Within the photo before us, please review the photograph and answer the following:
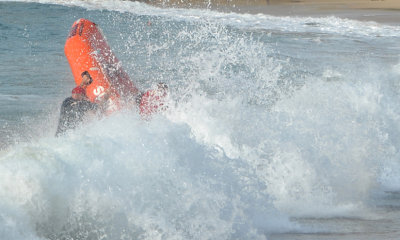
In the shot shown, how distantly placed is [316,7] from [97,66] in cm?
2355

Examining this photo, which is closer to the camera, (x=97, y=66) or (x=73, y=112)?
(x=73, y=112)

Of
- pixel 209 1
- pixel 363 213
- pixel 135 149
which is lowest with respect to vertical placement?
pixel 209 1

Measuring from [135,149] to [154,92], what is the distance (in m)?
2.32

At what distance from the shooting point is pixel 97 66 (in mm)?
9586

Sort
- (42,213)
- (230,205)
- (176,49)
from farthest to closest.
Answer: (176,49) < (230,205) < (42,213)

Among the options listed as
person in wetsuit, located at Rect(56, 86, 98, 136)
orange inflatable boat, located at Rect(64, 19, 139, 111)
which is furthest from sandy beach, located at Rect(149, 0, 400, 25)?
person in wetsuit, located at Rect(56, 86, 98, 136)

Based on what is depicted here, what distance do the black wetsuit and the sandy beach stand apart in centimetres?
2121

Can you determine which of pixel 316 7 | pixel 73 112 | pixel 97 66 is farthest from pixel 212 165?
pixel 316 7

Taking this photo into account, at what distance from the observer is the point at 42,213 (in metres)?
5.32

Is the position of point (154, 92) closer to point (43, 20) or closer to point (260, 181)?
point (260, 181)

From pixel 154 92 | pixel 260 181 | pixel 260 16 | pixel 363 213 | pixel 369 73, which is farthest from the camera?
pixel 260 16

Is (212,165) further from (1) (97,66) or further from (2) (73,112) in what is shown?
(1) (97,66)

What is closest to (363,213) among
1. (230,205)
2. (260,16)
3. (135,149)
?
(230,205)

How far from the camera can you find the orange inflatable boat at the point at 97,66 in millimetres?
9000
